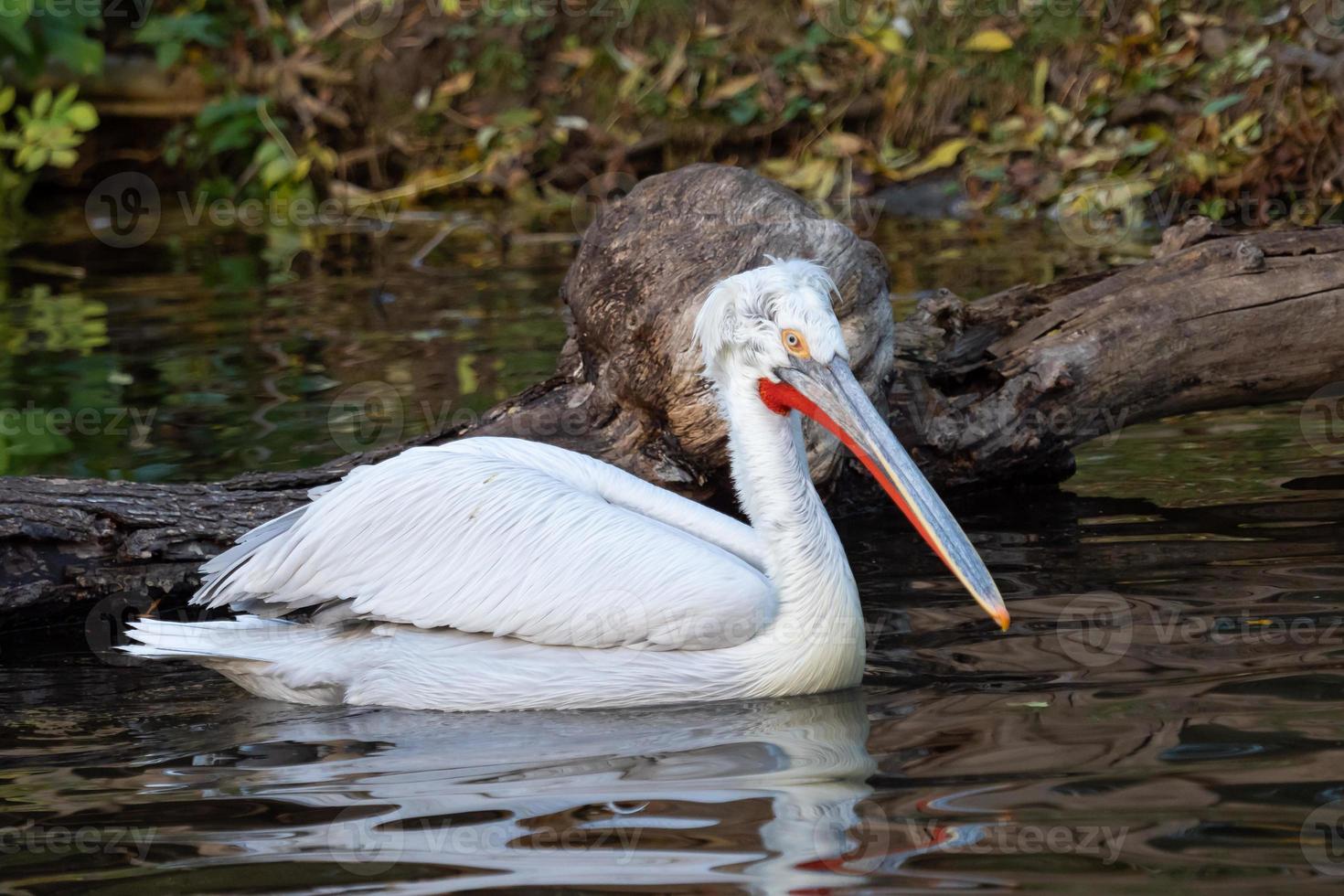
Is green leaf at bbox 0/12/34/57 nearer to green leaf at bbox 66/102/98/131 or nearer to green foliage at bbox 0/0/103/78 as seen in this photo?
green foliage at bbox 0/0/103/78

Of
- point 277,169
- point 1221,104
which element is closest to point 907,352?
point 1221,104

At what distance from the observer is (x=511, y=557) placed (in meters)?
Result: 3.61

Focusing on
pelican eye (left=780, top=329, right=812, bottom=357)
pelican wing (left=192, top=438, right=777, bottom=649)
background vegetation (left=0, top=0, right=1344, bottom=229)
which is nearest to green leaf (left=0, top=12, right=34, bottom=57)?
background vegetation (left=0, top=0, right=1344, bottom=229)

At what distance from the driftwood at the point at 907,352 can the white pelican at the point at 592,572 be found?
0.75 meters

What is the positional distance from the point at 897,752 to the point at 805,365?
3.01 ft

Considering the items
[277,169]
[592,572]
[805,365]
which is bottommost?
[592,572]

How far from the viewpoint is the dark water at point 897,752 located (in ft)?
8.70

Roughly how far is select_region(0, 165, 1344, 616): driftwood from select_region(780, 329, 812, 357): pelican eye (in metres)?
0.94

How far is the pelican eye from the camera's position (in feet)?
11.8

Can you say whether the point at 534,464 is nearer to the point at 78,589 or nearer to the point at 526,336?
the point at 78,589

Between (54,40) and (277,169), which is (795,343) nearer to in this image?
(54,40)

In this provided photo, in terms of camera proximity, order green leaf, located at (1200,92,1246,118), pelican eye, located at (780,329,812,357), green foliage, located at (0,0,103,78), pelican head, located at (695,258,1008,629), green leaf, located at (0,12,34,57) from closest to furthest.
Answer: pelican head, located at (695,258,1008,629) < pelican eye, located at (780,329,812,357) < green leaf, located at (1200,92,1246,118) < green leaf, located at (0,12,34,57) < green foliage, located at (0,0,103,78)

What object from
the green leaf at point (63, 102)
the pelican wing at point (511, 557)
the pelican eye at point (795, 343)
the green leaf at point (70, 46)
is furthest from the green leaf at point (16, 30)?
the pelican eye at point (795, 343)

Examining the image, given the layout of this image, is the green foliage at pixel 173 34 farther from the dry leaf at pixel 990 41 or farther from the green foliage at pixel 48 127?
the dry leaf at pixel 990 41
